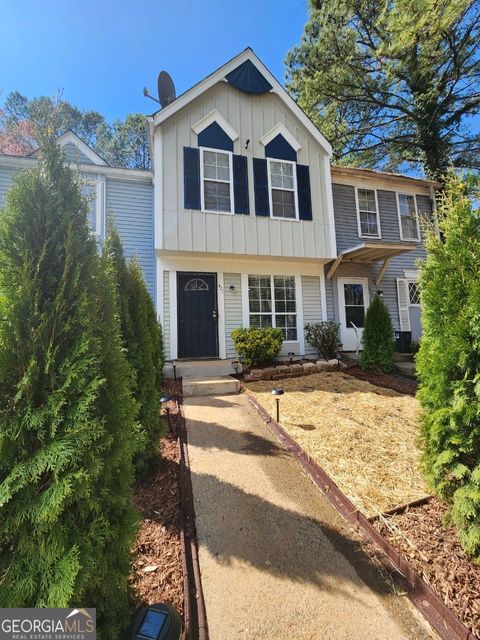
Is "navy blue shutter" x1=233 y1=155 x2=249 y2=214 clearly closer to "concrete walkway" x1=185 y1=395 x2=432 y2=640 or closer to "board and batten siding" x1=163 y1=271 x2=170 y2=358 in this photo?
"board and batten siding" x1=163 y1=271 x2=170 y2=358

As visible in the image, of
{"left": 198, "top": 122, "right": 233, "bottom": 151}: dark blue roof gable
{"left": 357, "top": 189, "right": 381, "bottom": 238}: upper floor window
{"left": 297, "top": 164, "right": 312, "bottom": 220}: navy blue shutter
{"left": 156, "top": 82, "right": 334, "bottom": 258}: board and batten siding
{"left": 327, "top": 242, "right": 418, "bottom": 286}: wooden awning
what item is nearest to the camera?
{"left": 156, "top": 82, "right": 334, "bottom": 258}: board and batten siding

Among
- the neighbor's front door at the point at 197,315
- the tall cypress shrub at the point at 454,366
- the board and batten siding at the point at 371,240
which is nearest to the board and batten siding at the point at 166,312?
the neighbor's front door at the point at 197,315

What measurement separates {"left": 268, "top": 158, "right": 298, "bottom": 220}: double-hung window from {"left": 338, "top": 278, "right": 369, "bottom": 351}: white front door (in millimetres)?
2813

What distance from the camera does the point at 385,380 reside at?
7.23m

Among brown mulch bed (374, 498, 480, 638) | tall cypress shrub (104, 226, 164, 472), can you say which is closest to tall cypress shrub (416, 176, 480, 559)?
brown mulch bed (374, 498, 480, 638)

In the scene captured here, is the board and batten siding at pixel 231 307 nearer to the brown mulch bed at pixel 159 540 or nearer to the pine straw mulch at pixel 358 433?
the pine straw mulch at pixel 358 433

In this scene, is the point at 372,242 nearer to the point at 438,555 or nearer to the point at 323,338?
the point at 323,338

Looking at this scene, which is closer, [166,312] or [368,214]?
[166,312]

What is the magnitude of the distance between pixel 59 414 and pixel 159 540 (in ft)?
4.85

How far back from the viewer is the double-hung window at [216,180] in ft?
26.4

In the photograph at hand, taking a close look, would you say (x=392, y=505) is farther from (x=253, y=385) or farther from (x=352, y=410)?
(x=253, y=385)

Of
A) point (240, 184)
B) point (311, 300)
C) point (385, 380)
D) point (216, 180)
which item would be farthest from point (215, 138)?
point (385, 380)

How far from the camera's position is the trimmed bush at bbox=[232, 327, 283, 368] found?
7.49 metres

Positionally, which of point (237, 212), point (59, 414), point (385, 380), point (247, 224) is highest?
point (237, 212)
